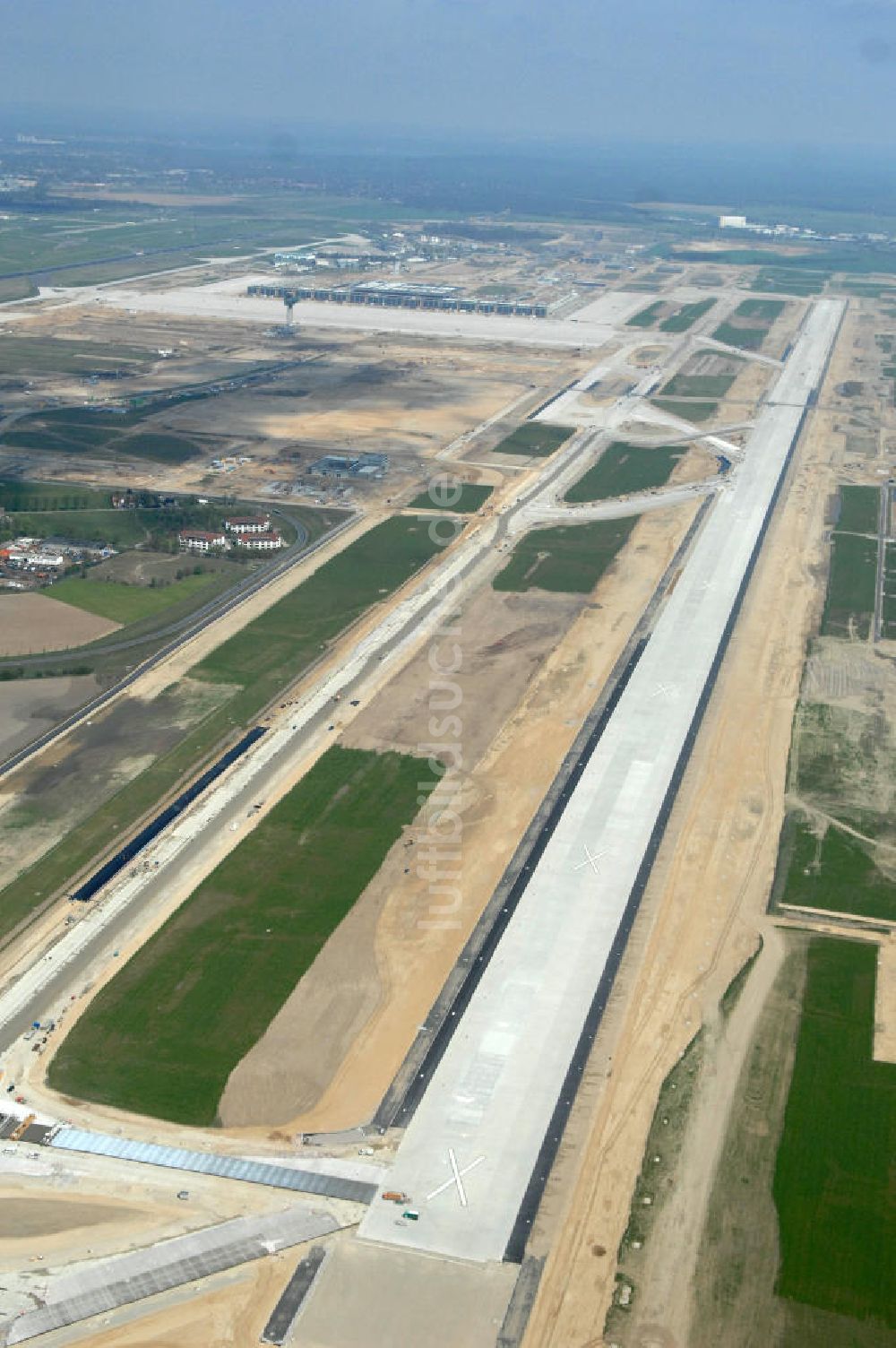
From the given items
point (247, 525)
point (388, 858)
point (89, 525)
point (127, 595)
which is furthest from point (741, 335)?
point (388, 858)

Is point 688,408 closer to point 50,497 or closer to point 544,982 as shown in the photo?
point 50,497

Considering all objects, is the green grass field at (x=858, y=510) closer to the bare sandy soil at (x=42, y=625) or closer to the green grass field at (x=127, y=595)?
the green grass field at (x=127, y=595)

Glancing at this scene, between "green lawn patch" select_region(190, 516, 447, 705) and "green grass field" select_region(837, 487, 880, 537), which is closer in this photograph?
"green lawn patch" select_region(190, 516, 447, 705)

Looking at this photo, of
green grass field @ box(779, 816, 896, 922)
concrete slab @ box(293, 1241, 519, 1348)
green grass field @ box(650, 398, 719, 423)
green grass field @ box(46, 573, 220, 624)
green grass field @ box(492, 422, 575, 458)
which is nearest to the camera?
concrete slab @ box(293, 1241, 519, 1348)

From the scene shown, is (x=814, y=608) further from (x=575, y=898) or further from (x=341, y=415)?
(x=341, y=415)

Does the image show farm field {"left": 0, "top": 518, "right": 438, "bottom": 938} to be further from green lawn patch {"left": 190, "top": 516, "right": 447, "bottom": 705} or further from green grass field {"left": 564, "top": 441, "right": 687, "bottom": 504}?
green grass field {"left": 564, "top": 441, "right": 687, "bottom": 504}

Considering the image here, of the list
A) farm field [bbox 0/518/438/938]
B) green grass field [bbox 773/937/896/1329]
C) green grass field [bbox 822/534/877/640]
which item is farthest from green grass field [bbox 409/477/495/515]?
green grass field [bbox 773/937/896/1329]
